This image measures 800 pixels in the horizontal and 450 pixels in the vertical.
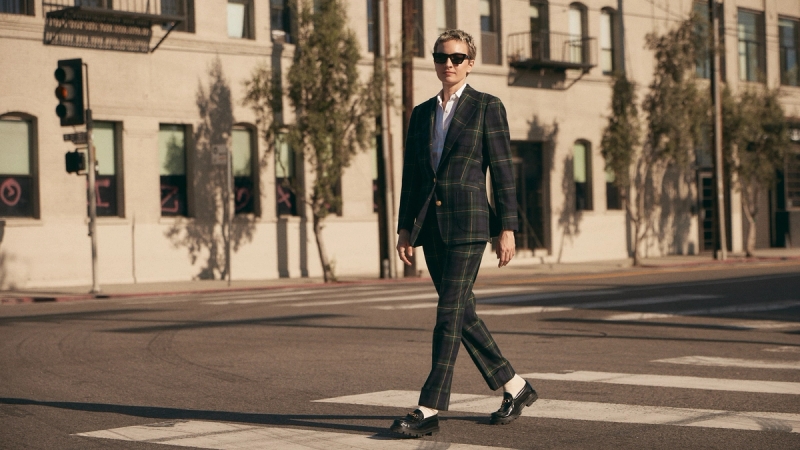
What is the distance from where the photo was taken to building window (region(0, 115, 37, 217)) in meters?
23.5

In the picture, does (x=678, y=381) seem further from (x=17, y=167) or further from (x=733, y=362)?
(x=17, y=167)

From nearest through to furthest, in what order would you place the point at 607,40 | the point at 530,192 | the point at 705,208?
the point at 530,192
the point at 607,40
the point at 705,208

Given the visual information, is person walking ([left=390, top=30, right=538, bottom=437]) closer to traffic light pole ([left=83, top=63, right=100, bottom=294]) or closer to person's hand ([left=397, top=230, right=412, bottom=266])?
person's hand ([left=397, top=230, right=412, bottom=266])

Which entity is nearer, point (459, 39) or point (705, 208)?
point (459, 39)

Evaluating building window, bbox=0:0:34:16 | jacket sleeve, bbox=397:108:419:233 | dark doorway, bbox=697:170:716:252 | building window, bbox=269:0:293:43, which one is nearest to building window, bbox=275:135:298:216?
building window, bbox=269:0:293:43

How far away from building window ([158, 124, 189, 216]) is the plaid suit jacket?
2029 centimetres

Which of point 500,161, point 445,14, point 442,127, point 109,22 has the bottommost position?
point 500,161

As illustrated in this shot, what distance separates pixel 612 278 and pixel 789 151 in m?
15.0

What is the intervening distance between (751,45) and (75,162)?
2747cm

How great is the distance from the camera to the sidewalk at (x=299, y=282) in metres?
21.5

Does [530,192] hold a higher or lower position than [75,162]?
lower

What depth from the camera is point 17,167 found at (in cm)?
2367

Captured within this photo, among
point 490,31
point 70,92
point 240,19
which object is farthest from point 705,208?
point 70,92

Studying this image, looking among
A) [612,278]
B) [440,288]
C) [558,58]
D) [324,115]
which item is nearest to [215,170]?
[324,115]
